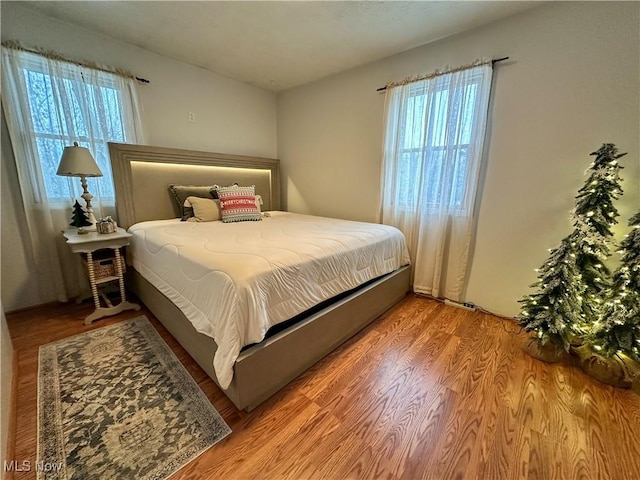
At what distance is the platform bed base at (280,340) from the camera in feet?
4.22

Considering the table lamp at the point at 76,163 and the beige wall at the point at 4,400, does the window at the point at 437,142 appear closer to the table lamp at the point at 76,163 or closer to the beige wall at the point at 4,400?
the table lamp at the point at 76,163

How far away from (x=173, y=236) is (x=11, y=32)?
203 cm

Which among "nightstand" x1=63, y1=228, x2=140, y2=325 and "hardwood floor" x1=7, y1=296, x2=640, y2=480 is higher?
"nightstand" x1=63, y1=228, x2=140, y2=325

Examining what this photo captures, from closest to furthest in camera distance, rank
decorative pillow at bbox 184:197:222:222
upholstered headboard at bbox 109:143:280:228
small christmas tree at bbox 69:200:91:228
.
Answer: small christmas tree at bbox 69:200:91:228
upholstered headboard at bbox 109:143:280:228
decorative pillow at bbox 184:197:222:222

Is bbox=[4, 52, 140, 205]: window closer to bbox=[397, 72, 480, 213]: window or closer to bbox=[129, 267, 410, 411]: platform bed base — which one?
bbox=[129, 267, 410, 411]: platform bed base

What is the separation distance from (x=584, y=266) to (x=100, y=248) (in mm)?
→ 3599

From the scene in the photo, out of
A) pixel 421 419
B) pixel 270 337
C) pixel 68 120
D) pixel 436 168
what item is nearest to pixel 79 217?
pixel 68 120

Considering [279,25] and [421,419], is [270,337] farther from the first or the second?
[279,25]

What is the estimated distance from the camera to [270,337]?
1395mm

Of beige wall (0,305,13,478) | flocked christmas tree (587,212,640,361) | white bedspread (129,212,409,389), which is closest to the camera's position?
beige wall (0,305,13,478)

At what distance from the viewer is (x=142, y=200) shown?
264 centimetres

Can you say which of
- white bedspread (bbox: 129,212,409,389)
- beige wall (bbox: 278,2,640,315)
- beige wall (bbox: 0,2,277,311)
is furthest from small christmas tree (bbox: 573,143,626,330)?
beige wall (bbox: 0,2,277,311)

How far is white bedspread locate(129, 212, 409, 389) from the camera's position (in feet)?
4.04

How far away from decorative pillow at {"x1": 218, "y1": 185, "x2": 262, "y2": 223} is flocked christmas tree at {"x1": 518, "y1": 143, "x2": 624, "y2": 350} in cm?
258
